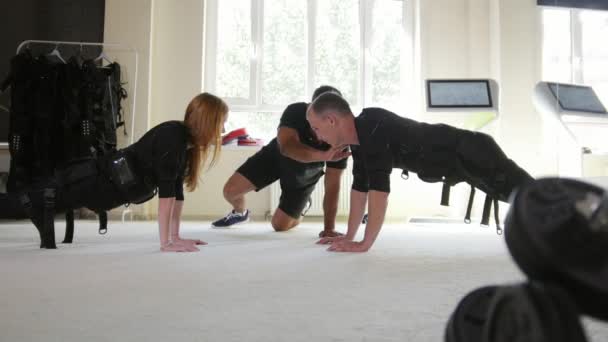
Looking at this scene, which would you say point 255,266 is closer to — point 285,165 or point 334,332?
point 334,332

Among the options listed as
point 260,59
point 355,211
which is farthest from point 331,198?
point 260,59

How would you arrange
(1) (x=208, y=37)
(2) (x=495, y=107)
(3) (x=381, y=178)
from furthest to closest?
(1) (x=208, y=37) → (2) (x=495, y=107) → (3) (x=381, y=178)

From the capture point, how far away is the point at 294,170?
2.37 m

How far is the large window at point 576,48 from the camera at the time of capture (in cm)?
434

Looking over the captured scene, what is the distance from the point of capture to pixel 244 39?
433cm

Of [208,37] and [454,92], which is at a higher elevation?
[208,37]

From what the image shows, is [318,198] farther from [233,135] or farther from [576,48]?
[576,48]

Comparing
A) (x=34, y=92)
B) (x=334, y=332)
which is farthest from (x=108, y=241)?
(x=34, y=92)

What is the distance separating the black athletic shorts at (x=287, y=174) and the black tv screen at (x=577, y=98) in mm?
1712

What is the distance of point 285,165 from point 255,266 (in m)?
1.16

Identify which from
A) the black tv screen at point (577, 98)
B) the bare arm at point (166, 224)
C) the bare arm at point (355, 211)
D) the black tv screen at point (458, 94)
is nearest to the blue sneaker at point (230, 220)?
the bare arm at point (166, 224)

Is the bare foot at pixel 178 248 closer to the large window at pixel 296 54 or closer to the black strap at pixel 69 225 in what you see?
the black strap at pixel 69 225

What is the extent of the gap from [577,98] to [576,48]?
1.61m

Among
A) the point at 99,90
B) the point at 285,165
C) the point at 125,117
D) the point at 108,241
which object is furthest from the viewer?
the point at 125,117
